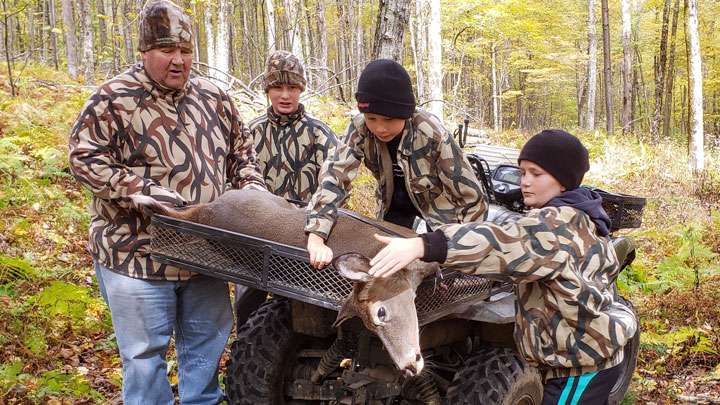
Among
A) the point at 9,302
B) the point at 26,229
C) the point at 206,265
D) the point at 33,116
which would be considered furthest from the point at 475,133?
the point at 206,265

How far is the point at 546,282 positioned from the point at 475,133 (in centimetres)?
1704

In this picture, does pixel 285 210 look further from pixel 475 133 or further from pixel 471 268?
pixel 475 133

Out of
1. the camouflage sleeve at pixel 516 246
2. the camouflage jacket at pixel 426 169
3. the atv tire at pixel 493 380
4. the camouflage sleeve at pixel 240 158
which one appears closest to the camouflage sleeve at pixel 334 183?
the camouflage jacket at pixel 426 169

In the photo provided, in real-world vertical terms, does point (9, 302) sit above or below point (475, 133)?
below

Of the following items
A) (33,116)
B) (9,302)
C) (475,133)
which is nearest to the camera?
(9,302)

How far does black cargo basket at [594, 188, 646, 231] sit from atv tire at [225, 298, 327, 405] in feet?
8.41

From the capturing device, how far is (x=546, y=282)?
2.57m

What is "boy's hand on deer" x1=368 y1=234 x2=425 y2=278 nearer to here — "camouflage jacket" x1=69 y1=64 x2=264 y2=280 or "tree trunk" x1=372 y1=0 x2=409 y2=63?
"camouflage jacket" x1=69 y1=64 x2=264 y2=280

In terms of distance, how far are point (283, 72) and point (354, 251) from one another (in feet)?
8.26

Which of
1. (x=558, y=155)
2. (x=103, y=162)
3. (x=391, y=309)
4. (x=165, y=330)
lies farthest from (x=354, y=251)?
(x=103, y=162)

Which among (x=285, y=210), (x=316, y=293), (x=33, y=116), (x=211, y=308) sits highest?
(x=33, y=116)

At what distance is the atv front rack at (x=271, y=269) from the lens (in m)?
2.62

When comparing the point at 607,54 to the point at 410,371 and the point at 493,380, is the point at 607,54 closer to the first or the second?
the point at 493,380

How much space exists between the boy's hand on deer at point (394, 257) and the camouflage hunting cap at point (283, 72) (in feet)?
9.90
